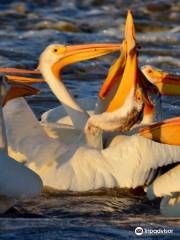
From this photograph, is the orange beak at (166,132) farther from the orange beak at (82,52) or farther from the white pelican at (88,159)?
the orange beak at (82,52)

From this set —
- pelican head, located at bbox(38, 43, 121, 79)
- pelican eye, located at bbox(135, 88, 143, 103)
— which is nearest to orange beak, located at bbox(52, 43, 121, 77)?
pelican head, located at bbox(38, 43, 121, 79)

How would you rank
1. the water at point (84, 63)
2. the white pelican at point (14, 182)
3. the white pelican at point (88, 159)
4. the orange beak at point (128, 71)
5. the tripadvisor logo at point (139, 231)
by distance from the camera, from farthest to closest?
the orange beak at point (128, 71) → the white pelican at point (88, 159) → the white pelican at point (14, 182) → the water at point (84, 63) → the tripadvisor logo at point (139, 231)

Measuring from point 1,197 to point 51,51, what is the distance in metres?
2.38

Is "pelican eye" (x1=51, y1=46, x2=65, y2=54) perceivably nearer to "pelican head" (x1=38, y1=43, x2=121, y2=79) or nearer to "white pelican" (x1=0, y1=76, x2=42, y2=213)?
"pelican head" (x1=38, y1=43, x2=121, y2=79)

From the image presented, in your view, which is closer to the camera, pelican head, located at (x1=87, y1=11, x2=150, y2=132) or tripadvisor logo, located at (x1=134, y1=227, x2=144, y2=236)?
tripadvisor logo, located at (x1=134, y1=227, x2=144, y2=236)

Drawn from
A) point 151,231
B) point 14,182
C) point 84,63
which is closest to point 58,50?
point 14,182

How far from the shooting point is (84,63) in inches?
499

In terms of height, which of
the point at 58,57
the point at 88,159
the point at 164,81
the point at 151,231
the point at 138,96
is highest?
the point at 58,57

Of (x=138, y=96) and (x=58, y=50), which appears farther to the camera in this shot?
(x=58, y=50)

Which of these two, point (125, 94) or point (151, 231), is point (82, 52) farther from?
point (151, 231)

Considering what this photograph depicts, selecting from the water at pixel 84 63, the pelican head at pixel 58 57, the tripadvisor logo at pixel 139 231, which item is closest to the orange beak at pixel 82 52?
the pelican head at pixel 58 57

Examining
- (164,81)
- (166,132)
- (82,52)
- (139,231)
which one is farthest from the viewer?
(164,81)

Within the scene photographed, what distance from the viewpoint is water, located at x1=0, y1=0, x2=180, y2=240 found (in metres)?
6.58

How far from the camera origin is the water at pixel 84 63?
6582mm
